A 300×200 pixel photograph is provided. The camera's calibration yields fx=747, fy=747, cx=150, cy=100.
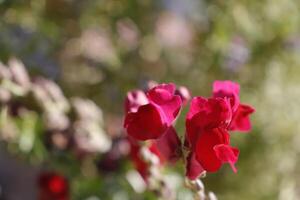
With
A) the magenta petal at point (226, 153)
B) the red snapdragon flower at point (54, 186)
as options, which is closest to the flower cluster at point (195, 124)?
the magenta petal at point (226, 153)

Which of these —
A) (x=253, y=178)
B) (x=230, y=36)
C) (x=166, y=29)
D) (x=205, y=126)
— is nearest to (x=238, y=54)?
(x=230, y=36)

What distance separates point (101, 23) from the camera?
5.01 ft

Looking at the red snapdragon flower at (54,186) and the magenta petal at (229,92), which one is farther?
the red snapdragon flower at (54,186)

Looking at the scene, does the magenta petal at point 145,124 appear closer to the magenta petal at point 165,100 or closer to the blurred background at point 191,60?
the magenta petal at point 165,100

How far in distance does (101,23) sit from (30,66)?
199mm

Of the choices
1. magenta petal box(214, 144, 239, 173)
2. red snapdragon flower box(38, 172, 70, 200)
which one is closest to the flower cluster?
magenta petal box(214, 144, 239, 173)

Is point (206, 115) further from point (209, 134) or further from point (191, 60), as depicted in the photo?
point (191, 60)

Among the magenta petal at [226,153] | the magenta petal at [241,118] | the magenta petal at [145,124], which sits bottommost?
the magenta petal at [145,124]

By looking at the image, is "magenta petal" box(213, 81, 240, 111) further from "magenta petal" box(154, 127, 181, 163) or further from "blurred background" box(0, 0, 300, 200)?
"blurred background" box(0, 0, 300, 200)

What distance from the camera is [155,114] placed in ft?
2.66

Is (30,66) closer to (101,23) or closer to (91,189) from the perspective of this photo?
(101,23)

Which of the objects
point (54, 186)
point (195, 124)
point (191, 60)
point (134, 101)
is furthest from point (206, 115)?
point (191, 60)

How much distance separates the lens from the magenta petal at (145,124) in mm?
812

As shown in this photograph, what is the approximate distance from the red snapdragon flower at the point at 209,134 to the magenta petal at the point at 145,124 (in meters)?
0.03
